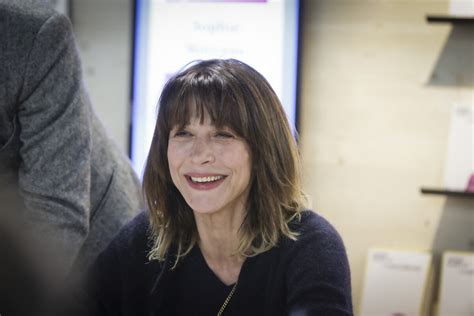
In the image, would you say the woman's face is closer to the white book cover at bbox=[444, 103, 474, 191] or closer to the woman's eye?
the woman's eye

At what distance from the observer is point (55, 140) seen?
4.22 ft

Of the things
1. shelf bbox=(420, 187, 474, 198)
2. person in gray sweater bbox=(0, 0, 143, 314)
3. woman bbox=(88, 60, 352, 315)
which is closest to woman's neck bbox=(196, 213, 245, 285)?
woman bbox=(88, 60, 352, 315)

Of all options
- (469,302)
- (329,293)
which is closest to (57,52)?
(329,293)

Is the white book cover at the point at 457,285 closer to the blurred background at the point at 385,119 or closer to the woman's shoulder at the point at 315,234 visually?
the blurred background at the point at 385,119

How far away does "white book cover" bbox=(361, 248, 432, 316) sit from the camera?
90.0 inches

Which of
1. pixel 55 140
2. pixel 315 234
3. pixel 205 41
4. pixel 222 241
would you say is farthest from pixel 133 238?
pixel 205 41

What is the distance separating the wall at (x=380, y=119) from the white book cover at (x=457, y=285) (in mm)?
93

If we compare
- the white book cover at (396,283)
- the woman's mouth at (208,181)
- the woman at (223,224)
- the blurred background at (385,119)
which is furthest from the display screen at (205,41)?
the woman's mouth at (208,181)

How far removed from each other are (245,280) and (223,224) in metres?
0.14

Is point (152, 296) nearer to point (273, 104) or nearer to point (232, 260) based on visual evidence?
point (232, 260)

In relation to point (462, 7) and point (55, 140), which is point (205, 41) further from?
point (55, 140)

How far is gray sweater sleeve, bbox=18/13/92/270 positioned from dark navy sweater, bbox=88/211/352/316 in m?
0.16

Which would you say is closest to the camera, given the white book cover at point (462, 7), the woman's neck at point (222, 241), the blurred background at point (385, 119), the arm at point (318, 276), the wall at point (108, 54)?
the arm at point (318, 276)

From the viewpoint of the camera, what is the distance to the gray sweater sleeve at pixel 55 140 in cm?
126
